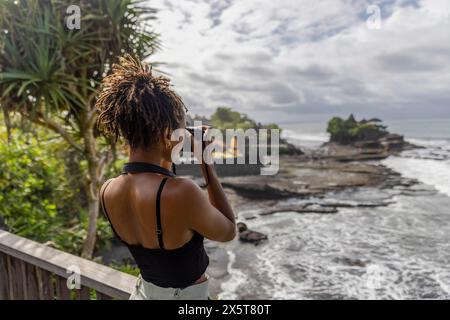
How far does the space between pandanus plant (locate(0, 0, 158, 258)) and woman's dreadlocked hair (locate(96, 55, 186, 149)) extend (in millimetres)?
2143

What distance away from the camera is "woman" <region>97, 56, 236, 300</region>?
0.73m

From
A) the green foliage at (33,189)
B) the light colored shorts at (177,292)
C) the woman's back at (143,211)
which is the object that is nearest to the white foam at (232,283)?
the green foliage at (33,189)

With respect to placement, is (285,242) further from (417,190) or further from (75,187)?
(75,187)

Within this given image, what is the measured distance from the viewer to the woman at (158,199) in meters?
0.73

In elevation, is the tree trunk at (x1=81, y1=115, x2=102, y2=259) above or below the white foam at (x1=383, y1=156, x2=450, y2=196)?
above

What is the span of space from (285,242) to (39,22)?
816 cm

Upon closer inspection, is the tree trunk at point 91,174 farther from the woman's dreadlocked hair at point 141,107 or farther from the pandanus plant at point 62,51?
the woman's dreadlocked hair at point 141,107

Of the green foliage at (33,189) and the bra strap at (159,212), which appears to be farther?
the green foliage at (33,189)

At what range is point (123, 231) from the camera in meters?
0.83

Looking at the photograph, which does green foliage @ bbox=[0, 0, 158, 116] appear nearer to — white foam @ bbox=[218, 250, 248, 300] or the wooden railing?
the wooden railing

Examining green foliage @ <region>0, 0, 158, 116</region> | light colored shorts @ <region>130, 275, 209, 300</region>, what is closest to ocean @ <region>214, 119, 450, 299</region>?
green foliage @ <region>0, 0, 158, 116</region>

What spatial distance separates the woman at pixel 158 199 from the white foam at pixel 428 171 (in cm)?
924

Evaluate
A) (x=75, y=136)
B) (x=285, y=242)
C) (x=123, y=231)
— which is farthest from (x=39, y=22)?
(x=285, y=242)
